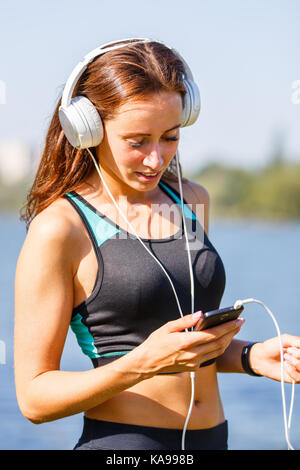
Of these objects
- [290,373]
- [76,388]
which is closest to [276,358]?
[290,373]

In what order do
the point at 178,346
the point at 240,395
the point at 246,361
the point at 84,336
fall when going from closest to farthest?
the point at 178,346
the point at 84,336
the point at 246,361
the point at 240,395

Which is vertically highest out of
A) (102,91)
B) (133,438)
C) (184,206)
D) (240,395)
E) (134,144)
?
(102,91)

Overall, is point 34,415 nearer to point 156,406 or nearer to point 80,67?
point 156,406

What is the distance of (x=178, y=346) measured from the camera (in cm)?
163

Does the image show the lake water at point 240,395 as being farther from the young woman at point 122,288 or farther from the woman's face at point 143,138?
the woman's face at point 143,138

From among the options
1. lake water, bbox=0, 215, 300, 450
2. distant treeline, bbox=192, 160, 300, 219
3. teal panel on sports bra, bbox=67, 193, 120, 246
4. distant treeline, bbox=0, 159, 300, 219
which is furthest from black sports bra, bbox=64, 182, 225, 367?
distant treeline, bbox=0, 159, 300, 219

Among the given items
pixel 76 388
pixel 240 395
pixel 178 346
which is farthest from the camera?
pixel 240 395

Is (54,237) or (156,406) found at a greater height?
(54,237)

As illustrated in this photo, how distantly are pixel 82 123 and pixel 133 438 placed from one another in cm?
93

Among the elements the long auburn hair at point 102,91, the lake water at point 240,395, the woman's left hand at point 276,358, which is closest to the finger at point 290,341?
the woman's left hand at point 276,358

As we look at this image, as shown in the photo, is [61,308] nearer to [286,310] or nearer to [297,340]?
Answer: [297,340]

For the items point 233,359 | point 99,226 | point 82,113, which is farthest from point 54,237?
point 233,359

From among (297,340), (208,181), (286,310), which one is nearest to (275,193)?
(208,181)

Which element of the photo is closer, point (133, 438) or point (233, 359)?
point (133, 438)
